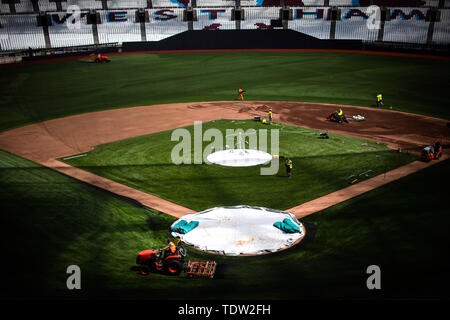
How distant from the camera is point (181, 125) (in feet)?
107

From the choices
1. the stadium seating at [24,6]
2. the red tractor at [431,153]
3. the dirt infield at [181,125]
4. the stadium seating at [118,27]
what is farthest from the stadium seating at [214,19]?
the red tractor at [431,153]

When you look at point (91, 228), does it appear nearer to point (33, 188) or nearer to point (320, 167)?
point (33, 188)

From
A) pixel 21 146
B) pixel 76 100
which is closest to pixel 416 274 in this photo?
pixel 21 146

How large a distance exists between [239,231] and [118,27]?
76245mm

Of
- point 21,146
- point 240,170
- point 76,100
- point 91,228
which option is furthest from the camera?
point 76,100

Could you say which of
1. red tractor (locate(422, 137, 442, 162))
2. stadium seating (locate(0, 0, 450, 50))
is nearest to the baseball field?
red tractor (locate(422, 137, 442, 162))

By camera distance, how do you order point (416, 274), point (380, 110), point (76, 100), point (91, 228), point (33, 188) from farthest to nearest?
point (76, 100)
point (380, 110)
point (33, 188)
point (91, 228)
point (416, 274)

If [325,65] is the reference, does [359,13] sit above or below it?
above

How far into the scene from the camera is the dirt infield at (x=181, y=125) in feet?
66.7

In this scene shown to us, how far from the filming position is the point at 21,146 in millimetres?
27781

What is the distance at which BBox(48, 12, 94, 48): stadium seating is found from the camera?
7731cm

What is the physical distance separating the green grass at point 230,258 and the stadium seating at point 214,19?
70.7 metres

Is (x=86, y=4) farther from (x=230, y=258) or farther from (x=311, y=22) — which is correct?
(x=230, y=258)
